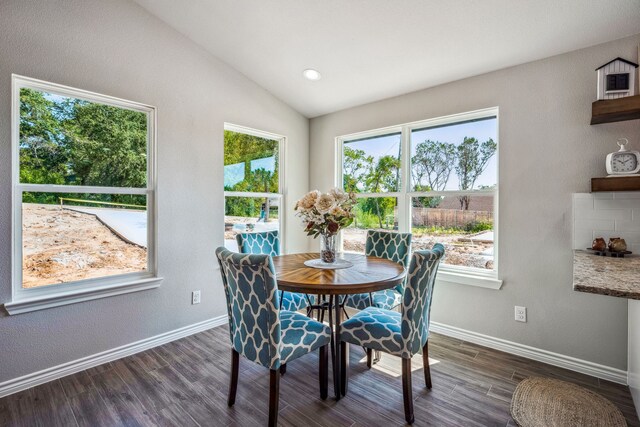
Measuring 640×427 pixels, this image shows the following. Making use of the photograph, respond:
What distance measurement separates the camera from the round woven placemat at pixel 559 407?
6.01 ft

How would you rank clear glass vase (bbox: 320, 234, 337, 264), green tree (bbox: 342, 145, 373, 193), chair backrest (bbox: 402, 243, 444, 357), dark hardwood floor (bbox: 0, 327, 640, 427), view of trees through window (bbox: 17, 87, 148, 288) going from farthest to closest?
green tree (bbox: 342, 145, 373, 193) < clear glass vase (bbox: 320, 234, 337, 264) < view of trees through window (bbox: 17, 87, 148, 288) < dark hardwood floor (bbox: 0, 327, 640, 427) < chair backrest (bbox: 402, 243, 444, 357)

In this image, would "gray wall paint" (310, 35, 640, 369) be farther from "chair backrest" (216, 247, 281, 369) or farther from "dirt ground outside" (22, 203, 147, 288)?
"dirt ground outside" (22, 203, 147, 288)

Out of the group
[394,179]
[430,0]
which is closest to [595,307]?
[394,179]

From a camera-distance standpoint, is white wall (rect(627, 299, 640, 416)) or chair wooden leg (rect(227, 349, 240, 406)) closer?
white wall (rect(627, 299, 640, 416))

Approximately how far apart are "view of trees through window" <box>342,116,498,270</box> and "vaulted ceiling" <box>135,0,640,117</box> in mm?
534

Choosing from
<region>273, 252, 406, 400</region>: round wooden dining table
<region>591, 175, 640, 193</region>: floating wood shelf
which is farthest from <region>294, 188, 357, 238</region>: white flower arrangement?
<region>591, 175, 640, 193</region>: floating wood shelf

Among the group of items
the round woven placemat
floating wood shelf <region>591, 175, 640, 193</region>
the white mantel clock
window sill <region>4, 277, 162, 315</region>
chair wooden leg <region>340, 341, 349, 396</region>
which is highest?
the white mantel clock

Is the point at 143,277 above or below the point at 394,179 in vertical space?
below

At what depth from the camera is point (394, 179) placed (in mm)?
3508

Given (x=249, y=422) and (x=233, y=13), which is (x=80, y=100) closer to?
(x=233, y=13)

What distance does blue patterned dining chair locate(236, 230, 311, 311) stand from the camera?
8.65 feet

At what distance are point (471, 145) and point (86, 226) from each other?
3.37m

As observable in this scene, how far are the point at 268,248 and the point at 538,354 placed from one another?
7.96 ft

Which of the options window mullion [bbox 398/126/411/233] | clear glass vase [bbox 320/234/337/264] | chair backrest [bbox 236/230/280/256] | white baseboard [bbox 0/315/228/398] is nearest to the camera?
white baseboard [bbox 0/315/228/398]
